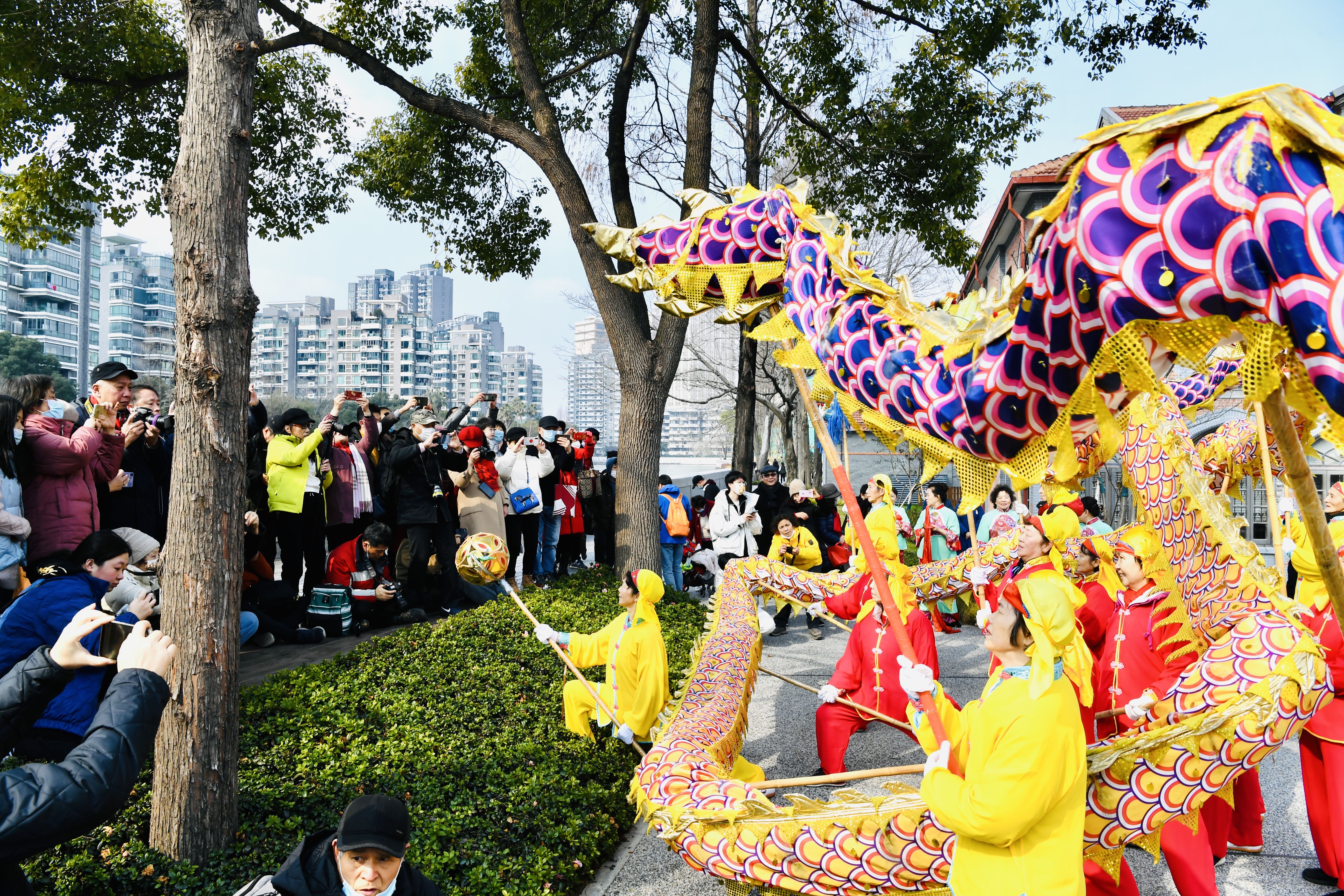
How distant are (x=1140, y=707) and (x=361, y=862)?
3236 mm

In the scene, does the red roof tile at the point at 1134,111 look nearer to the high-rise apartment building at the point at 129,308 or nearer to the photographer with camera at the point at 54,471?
the photographer with camera at the point at 54,471

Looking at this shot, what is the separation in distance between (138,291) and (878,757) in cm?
9018

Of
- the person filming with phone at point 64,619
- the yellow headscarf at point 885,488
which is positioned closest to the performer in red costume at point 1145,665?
the yellow headscarf at point 885,488

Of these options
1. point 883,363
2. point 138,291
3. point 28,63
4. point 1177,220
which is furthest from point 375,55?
point 138,291

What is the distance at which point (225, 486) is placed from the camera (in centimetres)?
374

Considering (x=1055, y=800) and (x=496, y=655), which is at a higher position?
(x=1055, y=800)

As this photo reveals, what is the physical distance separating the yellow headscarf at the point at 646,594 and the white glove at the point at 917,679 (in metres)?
2.38

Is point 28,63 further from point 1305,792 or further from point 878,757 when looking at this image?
point 1305,792

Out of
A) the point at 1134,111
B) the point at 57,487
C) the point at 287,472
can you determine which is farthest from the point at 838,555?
the point at 1134,111

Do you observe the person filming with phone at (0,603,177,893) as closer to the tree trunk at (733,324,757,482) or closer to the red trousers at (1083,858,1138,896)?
the red trousers at (1083,858,1138,896)

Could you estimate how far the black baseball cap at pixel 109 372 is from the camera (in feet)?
17.5

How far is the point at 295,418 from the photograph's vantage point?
7.26 meters

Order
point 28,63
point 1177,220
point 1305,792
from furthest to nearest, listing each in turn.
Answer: point 28,63
point 1305,792
point 1177,220

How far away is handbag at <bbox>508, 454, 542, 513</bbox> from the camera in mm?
9359
